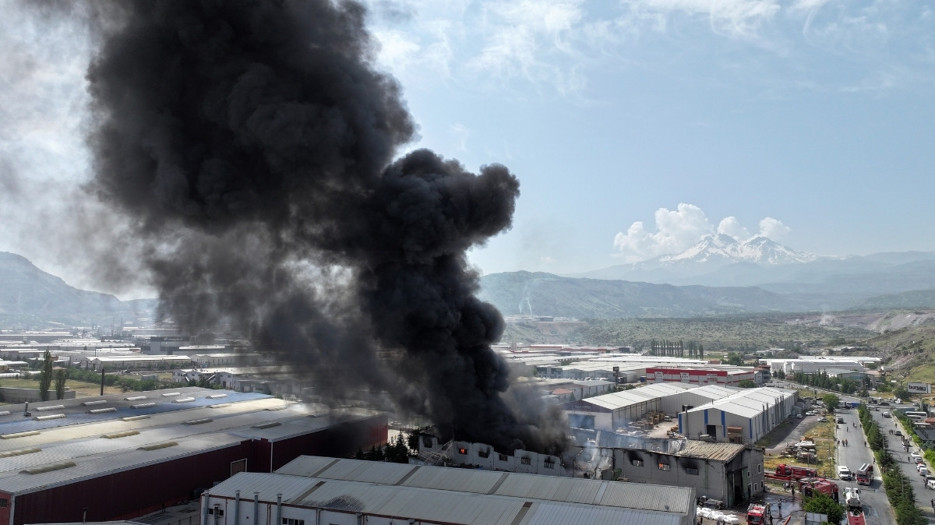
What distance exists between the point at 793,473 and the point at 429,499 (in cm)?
2732

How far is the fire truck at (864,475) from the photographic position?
38.7 meters

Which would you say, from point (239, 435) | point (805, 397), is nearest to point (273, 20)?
point (239, 435)

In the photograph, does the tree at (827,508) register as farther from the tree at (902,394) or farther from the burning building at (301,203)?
the tree at (902,394)

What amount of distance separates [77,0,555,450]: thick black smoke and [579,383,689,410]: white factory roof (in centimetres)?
2498

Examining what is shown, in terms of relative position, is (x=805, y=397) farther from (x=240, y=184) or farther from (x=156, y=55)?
(x=156, y=55)

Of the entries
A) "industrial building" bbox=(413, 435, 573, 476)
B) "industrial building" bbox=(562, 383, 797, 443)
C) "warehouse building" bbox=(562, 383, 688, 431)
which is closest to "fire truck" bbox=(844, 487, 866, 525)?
"industrial building" bbox=(562, 383, 797, 443)

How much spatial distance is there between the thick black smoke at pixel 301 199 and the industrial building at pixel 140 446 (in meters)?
4.72

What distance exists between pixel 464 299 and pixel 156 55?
71.4 feet

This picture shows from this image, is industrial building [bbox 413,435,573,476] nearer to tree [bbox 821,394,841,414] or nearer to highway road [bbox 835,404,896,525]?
highway road [bbox 835,404,896,525]

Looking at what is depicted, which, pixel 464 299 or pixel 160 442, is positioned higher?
pixel 464 299

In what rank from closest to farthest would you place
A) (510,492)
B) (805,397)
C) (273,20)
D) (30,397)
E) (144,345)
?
(510,492)
(273,20)
(30,397)
(805,397)
(144,345)

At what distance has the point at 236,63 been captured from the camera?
117ft

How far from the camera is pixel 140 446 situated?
32.0 metres

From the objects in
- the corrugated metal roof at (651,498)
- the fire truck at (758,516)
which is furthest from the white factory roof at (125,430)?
the fire truck at (758,516)
